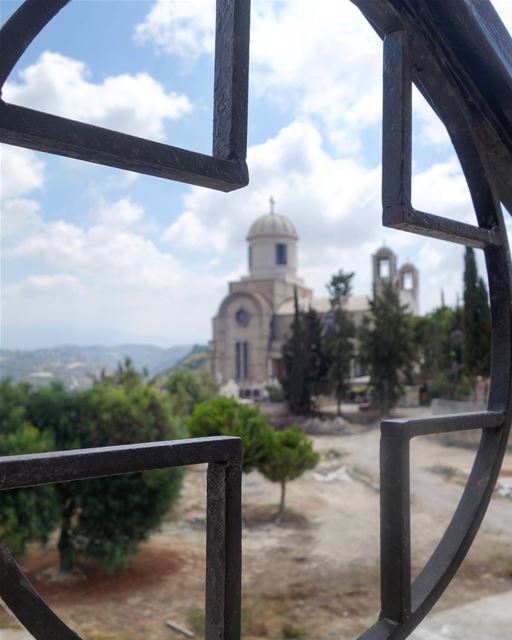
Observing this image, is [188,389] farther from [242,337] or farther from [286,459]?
[242,337]

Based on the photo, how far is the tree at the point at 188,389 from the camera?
51.9 feet

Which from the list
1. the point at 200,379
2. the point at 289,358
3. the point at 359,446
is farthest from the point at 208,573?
the point at 289,358

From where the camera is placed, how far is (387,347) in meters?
17.4

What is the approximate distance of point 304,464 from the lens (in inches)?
410

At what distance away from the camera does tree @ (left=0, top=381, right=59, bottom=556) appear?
22.9 feet

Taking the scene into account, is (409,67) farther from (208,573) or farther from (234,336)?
(234,336)

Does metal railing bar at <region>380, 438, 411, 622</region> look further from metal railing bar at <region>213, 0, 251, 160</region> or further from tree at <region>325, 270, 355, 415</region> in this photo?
tree at <region>325, 270, 355, 415</region>

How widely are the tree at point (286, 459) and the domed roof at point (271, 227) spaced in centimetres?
1859

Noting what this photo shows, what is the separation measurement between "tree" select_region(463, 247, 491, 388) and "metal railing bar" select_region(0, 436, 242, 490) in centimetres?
1485

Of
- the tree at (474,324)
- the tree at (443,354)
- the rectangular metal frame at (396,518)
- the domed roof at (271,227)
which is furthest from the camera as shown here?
the domed roof at (271,227)

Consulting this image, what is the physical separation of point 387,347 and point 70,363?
36437 millimetres

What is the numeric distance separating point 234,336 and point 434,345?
991 cm

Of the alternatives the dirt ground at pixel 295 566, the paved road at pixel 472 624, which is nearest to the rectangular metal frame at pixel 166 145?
the paved road at pixel 472 624

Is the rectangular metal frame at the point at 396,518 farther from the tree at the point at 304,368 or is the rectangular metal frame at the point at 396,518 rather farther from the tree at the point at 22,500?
the tree at the point at 304,368
